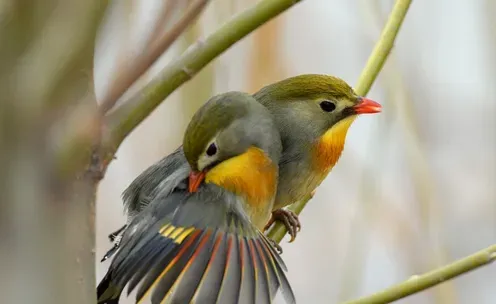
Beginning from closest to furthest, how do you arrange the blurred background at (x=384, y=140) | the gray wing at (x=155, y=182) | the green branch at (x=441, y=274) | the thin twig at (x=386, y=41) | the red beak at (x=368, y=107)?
the green branch at (x=441, y=274)
the thin twig at (x=386, y=41)
the gray wing at (x=155, y=182)
the red beak at (x=368, y=107)
the blurred background at (x=384, y=140)

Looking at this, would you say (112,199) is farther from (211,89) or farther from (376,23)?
(376,23)

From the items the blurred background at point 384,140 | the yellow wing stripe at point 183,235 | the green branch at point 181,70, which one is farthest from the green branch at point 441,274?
the blurred background at point 384,140

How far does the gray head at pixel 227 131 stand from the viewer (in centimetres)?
111

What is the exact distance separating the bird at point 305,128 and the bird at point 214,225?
48 millimetres

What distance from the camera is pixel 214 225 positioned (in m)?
0.94

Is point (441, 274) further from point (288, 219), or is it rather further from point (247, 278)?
point (288, 219)

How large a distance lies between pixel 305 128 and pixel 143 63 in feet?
2.96

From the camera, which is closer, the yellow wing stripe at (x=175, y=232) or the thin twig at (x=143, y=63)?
the thin twig at (x=143, y=63)

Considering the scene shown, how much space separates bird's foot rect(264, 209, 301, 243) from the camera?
1378 mm

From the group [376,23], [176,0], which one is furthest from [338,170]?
[176,0]

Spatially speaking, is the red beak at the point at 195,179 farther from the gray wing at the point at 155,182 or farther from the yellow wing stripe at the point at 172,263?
the yellow wing stripe at the point at 172,263

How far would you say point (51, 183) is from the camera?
440mm

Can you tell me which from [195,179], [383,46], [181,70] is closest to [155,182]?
[195,179]

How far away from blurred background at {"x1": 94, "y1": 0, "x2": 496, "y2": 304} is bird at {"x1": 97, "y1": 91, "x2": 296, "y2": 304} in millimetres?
190
